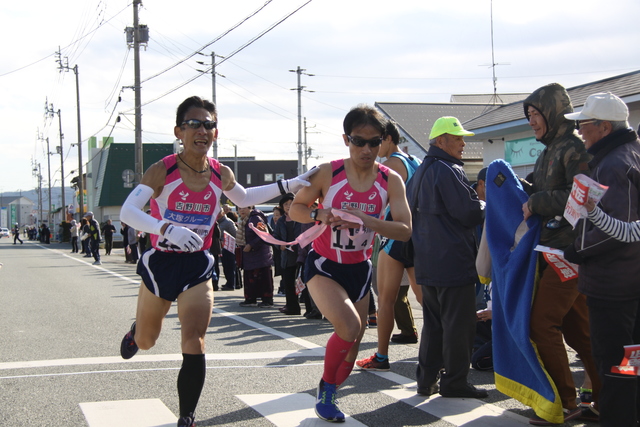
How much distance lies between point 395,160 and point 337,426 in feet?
9.40

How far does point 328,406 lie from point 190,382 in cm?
98

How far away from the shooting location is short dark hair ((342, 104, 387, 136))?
496cm

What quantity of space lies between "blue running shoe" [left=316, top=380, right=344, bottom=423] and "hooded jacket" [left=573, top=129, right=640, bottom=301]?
181 centimetres

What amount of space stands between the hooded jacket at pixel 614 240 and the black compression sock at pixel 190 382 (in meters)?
2.43

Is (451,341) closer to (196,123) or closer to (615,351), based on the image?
(615,351)

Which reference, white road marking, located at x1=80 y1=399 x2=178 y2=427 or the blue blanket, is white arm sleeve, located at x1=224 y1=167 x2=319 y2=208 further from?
white road marking, located at x1=80 y1=399 x2=178 y2=427

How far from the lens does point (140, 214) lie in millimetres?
4441

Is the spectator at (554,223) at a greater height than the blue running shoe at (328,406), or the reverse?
the spectator at (554,223)

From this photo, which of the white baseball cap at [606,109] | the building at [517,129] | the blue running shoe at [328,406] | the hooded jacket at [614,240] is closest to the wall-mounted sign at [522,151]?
the building at [517,129]

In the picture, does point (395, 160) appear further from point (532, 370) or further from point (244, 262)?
point (244, 262)

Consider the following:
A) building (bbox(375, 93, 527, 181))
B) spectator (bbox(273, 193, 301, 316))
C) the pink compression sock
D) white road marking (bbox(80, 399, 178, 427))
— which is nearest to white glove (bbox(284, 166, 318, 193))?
the pink compression sock

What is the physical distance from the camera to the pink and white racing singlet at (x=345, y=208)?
496cm

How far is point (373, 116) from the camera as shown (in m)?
4.98

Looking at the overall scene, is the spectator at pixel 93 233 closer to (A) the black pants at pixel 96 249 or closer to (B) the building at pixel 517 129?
(A) the black pants at pixel 96 249
